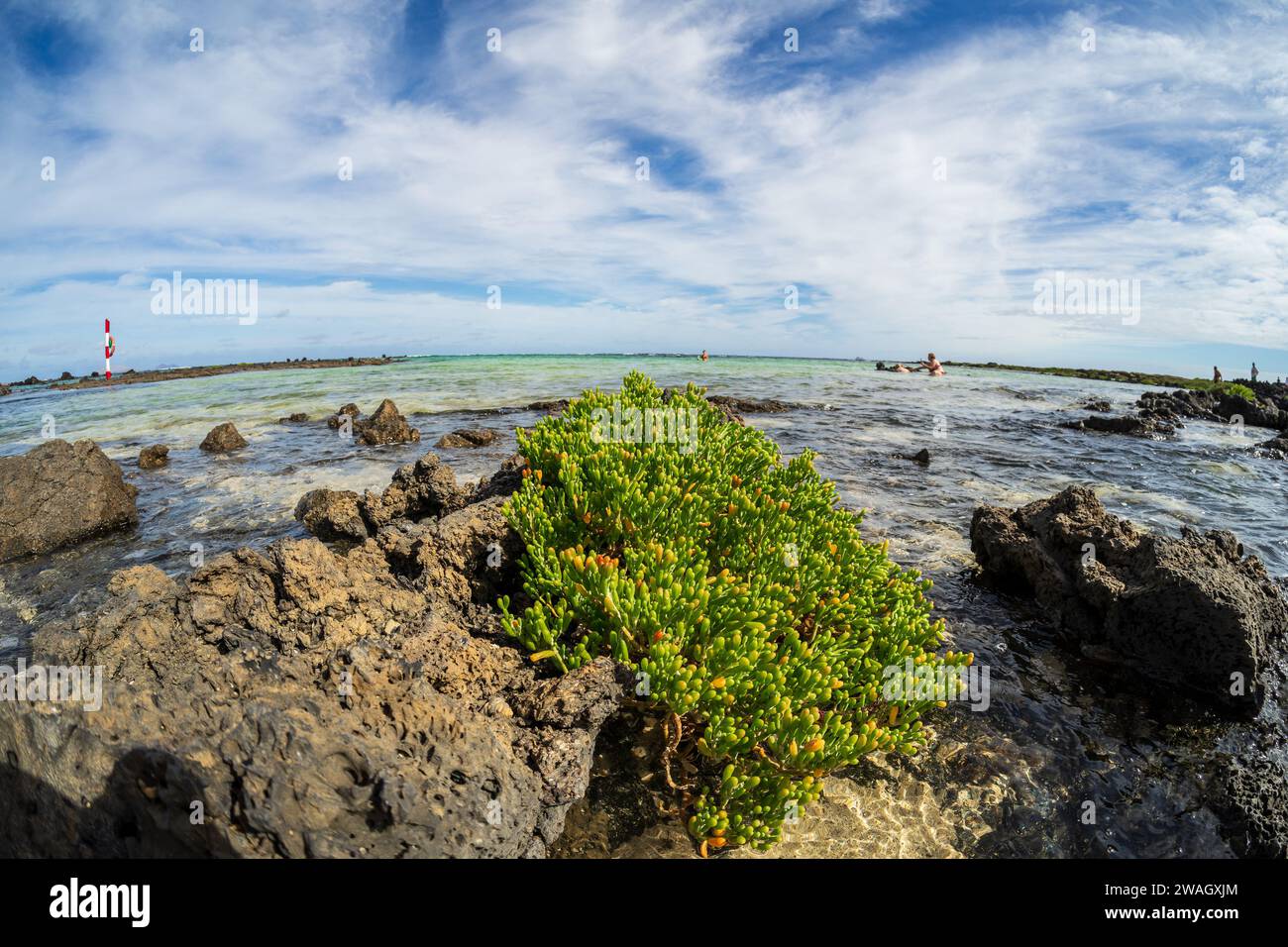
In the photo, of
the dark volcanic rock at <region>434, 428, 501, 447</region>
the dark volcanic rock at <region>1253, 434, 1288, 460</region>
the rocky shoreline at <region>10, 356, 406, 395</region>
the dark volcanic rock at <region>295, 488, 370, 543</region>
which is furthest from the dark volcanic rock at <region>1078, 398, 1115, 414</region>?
the rocky shoreline at <region>10, 356, 406, 395</region>

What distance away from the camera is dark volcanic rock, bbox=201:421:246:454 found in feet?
68.8

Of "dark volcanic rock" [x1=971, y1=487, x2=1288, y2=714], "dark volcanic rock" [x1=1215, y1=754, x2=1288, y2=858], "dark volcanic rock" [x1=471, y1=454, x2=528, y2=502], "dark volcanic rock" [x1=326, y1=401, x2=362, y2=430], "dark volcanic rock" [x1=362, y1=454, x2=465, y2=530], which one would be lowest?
"dark volcanic rock" [x1=1215, y1=754, x2=1288, y2=858]

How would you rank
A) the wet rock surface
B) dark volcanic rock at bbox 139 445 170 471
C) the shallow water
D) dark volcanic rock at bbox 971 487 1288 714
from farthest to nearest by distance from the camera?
1. dark volcanic rock at bbox 139 445 170 471
2. dark volcanic rock at bbox 971 487 1288 714
3. the shallow water
4. the wet rock surface

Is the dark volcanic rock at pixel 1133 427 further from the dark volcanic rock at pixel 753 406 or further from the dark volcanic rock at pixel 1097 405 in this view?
the dark volcanic rock at pixel 753 406

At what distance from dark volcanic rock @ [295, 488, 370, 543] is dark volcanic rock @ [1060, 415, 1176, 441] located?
1239 inches

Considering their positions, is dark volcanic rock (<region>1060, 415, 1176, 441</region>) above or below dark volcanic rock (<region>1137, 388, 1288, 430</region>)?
below

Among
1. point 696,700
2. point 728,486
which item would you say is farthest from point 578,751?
point 728,486

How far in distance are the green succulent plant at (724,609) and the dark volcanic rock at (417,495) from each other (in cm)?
410

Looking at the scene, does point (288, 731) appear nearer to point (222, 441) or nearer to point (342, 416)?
point (222, 441)

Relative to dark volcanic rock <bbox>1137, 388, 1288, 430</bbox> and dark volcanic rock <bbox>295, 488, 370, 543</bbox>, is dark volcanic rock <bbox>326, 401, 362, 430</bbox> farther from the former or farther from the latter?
dark volcanic rock <bbox>1137, 388, 1288, 430</bbox>

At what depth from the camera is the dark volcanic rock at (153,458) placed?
18.6 m

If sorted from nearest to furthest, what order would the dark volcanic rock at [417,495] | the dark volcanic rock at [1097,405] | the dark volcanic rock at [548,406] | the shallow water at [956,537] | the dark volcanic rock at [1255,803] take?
the dark volcanic rock at [1255,803]
the shallow water at [956,537]
the dark volcanic rock at [417,495]
the dark volcanic rock at [548,406]
the dark volcanic rock at [1097,405]

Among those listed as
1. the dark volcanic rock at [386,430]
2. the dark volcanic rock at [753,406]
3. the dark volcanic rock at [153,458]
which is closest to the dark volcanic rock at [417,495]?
the dark volcanic rock at [386,430]

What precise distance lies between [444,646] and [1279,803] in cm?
664
